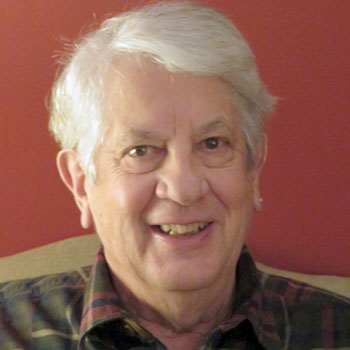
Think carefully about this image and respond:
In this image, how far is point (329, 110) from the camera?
203 cm

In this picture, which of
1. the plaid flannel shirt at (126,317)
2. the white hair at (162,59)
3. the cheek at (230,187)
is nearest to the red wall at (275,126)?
the plaid flannel shirt at (126,317)

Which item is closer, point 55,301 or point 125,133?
point 125,133

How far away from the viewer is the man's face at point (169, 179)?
142cm

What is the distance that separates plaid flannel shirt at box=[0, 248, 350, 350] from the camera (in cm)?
147

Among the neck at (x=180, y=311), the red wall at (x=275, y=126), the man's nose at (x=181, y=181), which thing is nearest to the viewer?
the man's nose at (x=181, y=181)

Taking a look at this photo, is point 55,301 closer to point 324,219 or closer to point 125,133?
point 125,133

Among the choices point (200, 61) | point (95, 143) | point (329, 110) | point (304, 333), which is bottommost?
point (304, 333)

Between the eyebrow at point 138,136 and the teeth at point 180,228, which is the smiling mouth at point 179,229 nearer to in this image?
the teeth at point 180,228

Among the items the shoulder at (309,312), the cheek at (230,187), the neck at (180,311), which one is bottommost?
the shoulder at (309,312)

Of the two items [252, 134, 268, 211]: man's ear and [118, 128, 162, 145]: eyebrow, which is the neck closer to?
[252, 134, 268, 211]: man's ear

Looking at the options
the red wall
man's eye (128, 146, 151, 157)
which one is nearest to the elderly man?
man's eye (128, 146, 151, 157)

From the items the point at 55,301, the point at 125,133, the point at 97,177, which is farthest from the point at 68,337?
the point at 125,133

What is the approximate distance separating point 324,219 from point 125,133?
0.85 meters

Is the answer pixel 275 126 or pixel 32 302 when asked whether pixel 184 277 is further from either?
pixel 275 126
